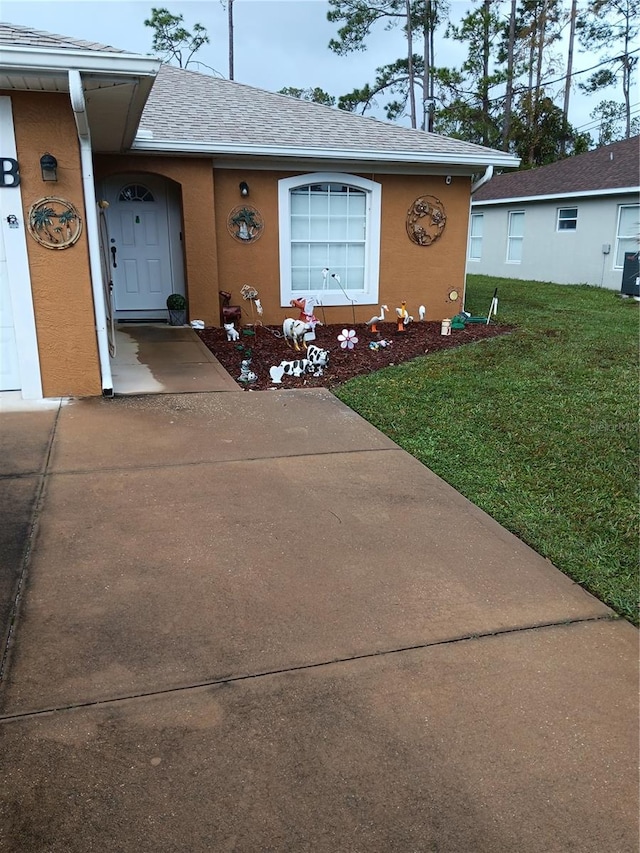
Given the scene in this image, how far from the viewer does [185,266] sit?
1055 centimetres

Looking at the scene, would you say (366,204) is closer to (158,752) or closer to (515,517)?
(515,517)

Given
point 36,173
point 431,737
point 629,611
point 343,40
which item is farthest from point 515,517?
point 343,40

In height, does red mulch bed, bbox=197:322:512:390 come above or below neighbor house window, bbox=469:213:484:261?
below

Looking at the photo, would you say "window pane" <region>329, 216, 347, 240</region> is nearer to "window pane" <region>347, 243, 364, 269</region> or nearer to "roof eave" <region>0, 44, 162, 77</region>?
"window pane" <region>347, 243, 364, 269</region>

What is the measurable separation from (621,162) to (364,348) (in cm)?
1393

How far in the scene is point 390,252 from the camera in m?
11.5

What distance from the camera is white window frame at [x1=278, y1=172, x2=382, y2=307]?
1069cm

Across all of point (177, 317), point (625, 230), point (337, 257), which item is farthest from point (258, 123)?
point (625, 230)

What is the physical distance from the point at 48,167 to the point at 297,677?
17.3ft

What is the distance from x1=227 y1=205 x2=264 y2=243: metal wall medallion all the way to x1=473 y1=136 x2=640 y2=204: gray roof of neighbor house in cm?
1093

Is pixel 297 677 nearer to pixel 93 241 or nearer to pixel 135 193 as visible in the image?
pixel 93 241

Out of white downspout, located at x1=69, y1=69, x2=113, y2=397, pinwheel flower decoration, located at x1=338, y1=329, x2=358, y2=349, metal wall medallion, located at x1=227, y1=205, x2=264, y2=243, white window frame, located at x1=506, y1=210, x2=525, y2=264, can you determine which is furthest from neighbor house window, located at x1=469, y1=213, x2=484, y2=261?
white downspout, located at x1=69, y1=69, x2=113, y2=397

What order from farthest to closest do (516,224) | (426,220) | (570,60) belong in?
(570,60)
(516,224)
(426,220)

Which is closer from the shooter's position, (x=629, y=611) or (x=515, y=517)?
(x=629, y=611)
